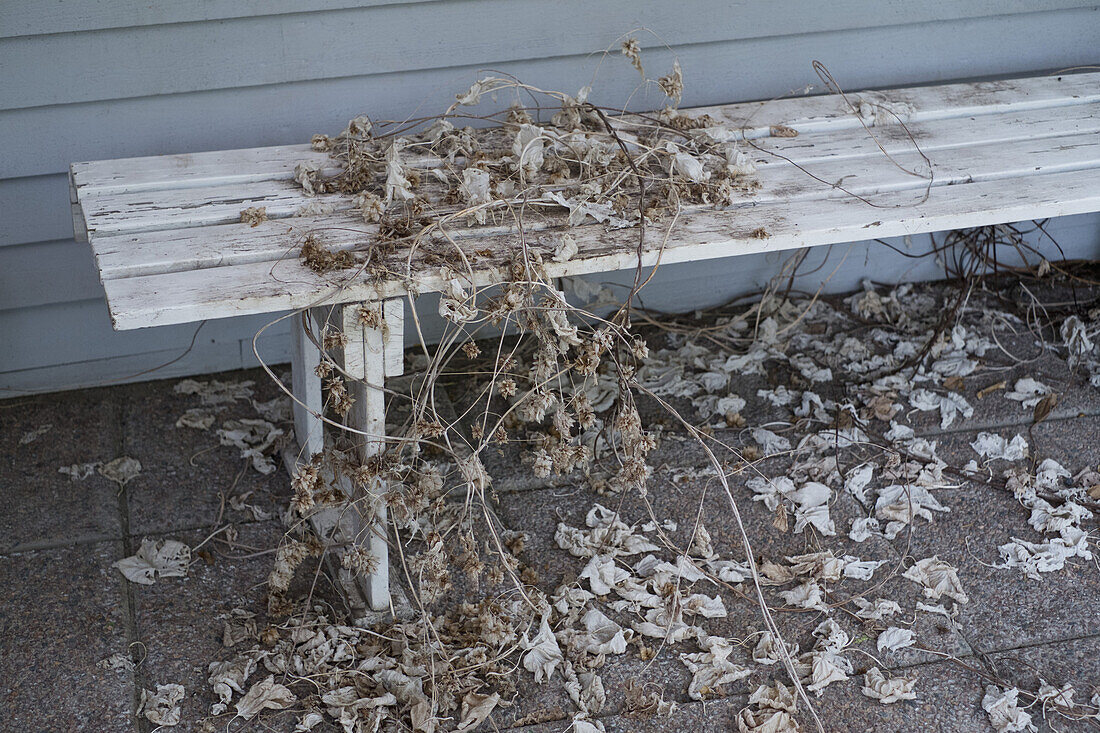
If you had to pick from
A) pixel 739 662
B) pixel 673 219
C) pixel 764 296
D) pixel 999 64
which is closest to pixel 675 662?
pixel 739 662

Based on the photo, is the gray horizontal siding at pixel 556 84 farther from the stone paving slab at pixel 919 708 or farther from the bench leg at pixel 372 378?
the stone paving slab at pixel 919 708

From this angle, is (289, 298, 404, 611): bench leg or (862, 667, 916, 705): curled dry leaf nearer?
(289, 298, 404, 611): bench leg

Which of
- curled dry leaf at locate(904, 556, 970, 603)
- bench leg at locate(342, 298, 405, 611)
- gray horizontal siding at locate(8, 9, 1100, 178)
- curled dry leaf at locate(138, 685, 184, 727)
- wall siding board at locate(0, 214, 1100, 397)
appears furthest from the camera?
wall siding board at locate(0, 214, 1100, 397)

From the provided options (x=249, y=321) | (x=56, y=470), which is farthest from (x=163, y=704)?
(x=249, y=321)

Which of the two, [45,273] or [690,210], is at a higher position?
[690,210]

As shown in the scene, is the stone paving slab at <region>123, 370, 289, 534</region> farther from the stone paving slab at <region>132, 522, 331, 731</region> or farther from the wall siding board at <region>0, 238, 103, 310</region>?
the wall siding board at <region>0, 238, 103, 310</region>

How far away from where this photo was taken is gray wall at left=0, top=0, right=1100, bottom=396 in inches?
98.3

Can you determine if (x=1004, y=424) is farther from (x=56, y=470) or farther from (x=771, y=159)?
(x=56, y=470)

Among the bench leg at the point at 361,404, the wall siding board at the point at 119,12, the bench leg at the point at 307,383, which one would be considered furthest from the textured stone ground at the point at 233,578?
the wall siding board at the point at 119,12

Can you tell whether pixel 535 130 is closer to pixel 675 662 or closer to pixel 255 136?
pixel 255 136

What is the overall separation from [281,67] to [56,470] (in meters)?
1.22

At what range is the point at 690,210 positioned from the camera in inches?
82.9

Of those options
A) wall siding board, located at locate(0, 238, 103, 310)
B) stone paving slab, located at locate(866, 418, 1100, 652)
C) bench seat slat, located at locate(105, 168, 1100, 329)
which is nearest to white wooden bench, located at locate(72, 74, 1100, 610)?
bench seat slat, located at locate(105, 168, 1100, 329)

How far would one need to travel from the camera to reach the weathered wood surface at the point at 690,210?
1761 millimetres
